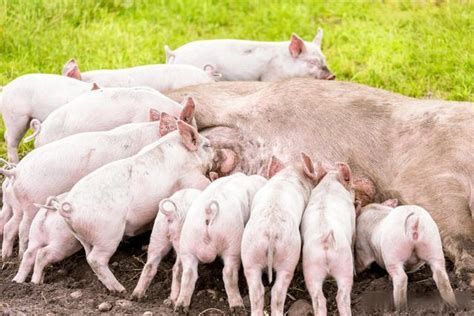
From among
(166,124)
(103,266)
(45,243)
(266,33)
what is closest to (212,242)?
(103,266)

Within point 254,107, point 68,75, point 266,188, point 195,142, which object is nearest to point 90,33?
point 68,75

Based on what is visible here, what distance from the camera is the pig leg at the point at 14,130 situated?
5809 mm

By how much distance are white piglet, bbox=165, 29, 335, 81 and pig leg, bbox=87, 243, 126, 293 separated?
101 inches

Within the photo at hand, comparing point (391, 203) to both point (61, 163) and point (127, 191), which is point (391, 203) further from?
point (61, 163)

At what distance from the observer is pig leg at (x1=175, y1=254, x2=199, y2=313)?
13.7 ft

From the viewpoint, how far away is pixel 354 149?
5297 millimetres

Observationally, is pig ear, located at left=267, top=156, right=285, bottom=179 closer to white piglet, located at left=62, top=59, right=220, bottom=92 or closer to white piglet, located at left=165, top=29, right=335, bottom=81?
white piglet, located at left=62, top=59, right=220, bottom=92

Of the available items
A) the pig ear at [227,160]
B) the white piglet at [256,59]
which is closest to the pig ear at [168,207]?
the pig ear at [227,160]

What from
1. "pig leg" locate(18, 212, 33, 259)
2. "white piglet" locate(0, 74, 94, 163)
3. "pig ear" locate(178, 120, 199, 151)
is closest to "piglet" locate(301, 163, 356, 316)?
"pig ear" locate(178, 120, 199, 151)

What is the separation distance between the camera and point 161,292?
14.7ft

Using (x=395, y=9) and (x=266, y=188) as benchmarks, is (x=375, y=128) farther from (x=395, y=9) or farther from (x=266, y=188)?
(x=395, y=9)

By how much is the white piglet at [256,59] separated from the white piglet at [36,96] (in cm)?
118

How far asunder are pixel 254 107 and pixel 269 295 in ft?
5.20

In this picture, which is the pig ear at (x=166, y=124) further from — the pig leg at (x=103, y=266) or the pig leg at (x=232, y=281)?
the pig leg at (x=232, y=281)
